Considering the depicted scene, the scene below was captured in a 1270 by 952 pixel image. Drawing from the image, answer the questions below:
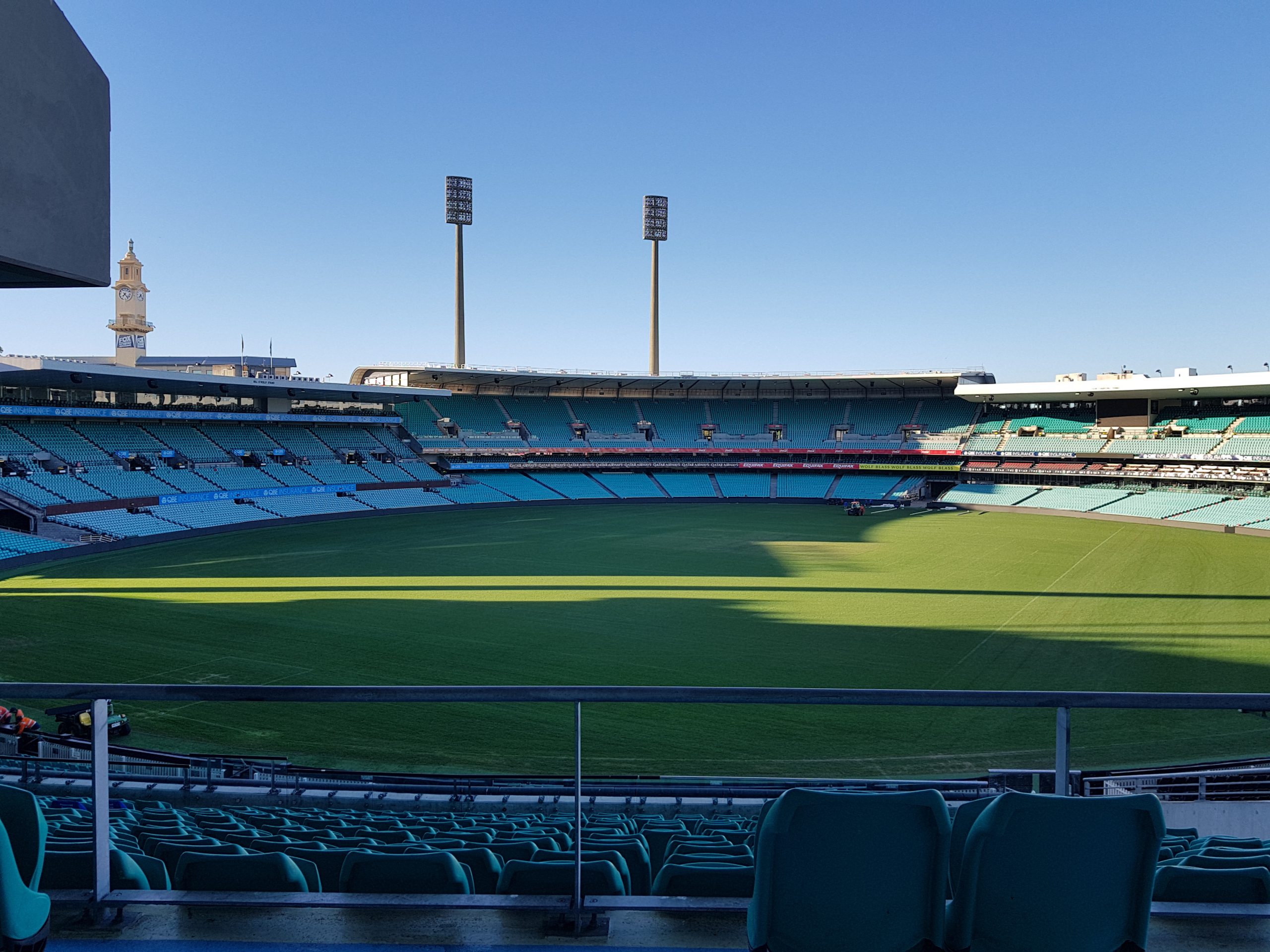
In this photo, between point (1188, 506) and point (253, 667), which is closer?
point (253, 667)

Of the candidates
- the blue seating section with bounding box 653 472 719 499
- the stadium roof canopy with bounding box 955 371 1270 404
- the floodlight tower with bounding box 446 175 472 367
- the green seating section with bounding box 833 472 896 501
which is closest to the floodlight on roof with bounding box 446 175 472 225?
the floodlight tower with bounding box 446 175 472 367

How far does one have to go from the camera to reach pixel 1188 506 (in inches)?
1965

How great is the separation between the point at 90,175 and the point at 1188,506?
2314 inches

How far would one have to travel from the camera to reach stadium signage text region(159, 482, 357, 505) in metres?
45.5

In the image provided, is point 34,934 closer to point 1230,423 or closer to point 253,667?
point 253,667

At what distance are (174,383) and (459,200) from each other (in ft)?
111

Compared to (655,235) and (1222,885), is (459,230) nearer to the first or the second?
(655,235)

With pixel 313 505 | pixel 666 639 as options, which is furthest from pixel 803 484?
pixel 666 639

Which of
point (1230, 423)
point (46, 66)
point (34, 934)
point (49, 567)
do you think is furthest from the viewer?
point (1230, 423)

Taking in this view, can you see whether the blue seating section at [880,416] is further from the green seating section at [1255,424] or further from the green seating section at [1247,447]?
the green seating section at [1255,424]

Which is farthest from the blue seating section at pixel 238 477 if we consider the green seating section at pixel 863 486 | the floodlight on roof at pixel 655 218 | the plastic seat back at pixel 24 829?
the plastic seat back at pixel 24 829

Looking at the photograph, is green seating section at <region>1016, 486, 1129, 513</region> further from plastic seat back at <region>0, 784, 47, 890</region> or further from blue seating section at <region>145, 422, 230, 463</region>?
plastic seat back at <region>0, 784, 47, 890</region>

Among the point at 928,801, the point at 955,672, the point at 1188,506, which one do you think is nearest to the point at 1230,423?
the point at 1188,506

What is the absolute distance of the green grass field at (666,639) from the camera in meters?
14.4
